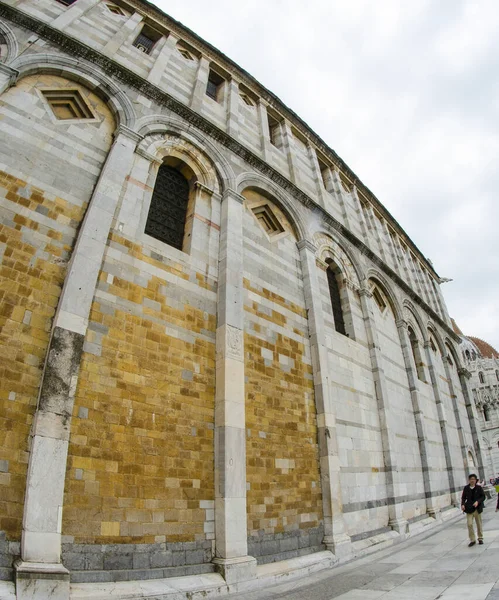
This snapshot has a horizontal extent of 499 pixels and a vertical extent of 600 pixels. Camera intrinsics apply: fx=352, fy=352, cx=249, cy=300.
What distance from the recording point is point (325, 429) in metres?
7.19

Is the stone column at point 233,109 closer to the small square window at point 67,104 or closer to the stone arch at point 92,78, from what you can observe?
the stone arch at point 92,78

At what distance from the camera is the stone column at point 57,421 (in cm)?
349

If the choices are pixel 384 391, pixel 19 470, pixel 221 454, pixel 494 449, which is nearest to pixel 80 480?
pixel 19 470

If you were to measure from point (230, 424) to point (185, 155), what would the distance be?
5822 mm

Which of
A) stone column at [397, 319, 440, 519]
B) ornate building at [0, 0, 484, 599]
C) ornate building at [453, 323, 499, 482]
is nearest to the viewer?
ornate building at [0, 0, 484, 599]

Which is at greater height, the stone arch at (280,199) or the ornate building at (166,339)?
the stone arch at (280,199)

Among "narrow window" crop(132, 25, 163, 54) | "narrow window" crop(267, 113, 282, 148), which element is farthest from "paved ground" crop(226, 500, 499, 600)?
"narrow window" crop(132, 25, 163, 54)

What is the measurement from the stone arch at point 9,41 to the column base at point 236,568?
8.82 m

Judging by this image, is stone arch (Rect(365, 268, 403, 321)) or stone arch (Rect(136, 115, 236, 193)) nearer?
stone arch (Rect(136, 115, 236, 193))

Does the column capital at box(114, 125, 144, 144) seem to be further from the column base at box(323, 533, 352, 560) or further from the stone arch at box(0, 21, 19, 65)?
the column base at box(323, 533, 352, 560)

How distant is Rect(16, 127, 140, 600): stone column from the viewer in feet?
11.5

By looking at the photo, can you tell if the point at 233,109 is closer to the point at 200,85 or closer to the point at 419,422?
the point at 200,85

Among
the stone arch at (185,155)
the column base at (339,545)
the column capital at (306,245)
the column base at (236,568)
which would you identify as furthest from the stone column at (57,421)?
the column capital at (306,245)

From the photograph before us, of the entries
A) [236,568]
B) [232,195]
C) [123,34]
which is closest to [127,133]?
[232,195]
